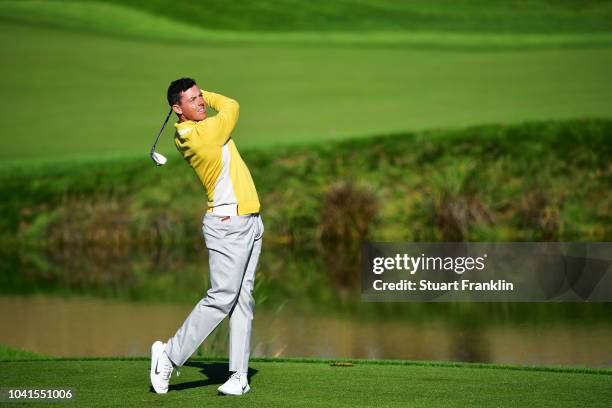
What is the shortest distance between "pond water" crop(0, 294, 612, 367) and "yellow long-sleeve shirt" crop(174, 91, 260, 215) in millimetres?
3542

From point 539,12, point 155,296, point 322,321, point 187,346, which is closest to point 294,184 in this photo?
point 155,296

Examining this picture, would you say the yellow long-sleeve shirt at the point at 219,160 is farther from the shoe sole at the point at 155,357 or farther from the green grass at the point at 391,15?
the green grass at the point at 391,15

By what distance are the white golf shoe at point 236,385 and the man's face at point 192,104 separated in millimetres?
1439

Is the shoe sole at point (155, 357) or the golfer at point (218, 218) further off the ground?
the golfer at point (218, 218)

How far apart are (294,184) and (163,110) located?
18.3 ft

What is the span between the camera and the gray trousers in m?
7.09

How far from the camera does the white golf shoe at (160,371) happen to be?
7047 mm

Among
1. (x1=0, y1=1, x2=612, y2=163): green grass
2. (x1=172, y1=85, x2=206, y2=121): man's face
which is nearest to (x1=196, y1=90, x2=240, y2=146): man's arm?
(x1=172, y1=85, x2=206, y2=121): man's face

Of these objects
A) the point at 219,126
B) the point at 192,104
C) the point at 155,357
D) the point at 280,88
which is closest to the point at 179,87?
the point at 192,104

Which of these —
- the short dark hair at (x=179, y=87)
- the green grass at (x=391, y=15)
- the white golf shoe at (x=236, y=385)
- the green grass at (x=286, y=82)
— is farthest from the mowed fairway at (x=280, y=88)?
Result: the white golf shoe at (x=236, y=385)

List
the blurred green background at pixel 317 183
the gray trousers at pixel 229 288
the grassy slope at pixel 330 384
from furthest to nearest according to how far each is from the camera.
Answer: the blurred green background at pixel 317 183
the gray trousers at pixel 229 288
the grassy slope at pixel 330 384

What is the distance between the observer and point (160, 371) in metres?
7.08

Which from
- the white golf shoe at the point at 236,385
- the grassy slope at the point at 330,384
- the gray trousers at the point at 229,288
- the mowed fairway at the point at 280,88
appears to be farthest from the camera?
the mowed fairway at the point at 280,88

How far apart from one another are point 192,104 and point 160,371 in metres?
1.48
